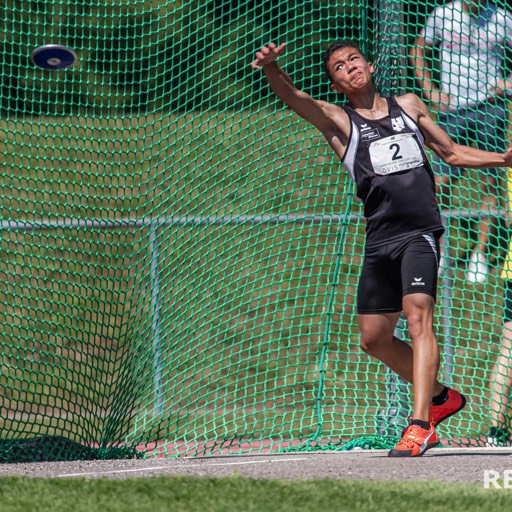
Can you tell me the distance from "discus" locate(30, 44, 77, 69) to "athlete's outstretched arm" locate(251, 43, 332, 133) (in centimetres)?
115

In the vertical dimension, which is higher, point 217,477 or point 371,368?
point 371,368

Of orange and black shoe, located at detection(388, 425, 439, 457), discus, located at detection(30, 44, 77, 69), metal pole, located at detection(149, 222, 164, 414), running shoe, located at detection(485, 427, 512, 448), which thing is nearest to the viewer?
orange and black shoe, located at detection(388, 425, 439, 457)

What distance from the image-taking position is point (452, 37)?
7051 millimetres

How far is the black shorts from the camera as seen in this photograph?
5363mm

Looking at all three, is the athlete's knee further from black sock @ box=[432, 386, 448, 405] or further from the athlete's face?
the athlete's face

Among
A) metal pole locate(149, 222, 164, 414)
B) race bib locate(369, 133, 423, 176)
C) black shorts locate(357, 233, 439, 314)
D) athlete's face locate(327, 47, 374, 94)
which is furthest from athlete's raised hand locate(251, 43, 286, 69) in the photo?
metal pole locate(149, 222, 164, 414)

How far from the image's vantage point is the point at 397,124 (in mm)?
5582

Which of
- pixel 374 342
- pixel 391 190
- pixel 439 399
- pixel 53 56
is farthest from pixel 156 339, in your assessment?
pixel 391 190

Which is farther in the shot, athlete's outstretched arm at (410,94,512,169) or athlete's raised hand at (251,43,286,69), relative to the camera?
athlete's outstretched arm at (410,94,512,169)

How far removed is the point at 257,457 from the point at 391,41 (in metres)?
2.67

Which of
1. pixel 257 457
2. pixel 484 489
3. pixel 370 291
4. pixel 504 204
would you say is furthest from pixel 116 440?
pixel 504 204

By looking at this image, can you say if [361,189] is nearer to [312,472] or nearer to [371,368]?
[312,472]

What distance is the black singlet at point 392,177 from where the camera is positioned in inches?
216

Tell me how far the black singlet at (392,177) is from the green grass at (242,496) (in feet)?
5.23
